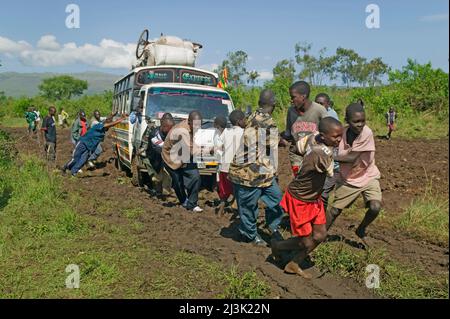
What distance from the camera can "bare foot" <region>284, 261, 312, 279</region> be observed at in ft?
15.0

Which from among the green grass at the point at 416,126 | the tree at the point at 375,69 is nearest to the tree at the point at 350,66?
the tree at the point at 375,69

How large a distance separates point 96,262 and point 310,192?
230cm

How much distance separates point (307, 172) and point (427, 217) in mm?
2680

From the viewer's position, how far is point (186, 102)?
929cm

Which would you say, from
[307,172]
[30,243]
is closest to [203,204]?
[30,243]

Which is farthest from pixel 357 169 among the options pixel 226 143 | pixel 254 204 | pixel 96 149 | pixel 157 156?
pixel 96 149

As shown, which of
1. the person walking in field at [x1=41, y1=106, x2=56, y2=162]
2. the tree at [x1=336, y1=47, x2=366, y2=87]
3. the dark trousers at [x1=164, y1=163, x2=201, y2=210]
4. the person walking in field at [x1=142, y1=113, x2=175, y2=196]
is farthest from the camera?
the tree at [x1=336, y1=47, x2=366, y2=87]

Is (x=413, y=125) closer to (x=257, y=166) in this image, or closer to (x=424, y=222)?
(x=424, y=222)

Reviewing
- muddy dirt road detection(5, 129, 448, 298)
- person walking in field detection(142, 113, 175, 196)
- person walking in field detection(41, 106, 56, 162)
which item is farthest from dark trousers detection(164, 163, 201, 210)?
person walking in field detection(41, 106, 56, 162)

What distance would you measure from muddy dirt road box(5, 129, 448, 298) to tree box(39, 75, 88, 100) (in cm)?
7293

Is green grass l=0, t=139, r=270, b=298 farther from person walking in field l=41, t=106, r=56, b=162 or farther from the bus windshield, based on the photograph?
person walking in field l=41, t=106, r=56, b=162

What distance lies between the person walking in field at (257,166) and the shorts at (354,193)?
68cm

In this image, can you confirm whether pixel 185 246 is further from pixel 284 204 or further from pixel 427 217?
pixel 427 217

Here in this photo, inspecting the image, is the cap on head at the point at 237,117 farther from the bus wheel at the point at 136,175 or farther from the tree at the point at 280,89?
the tree at the point at 280,89
